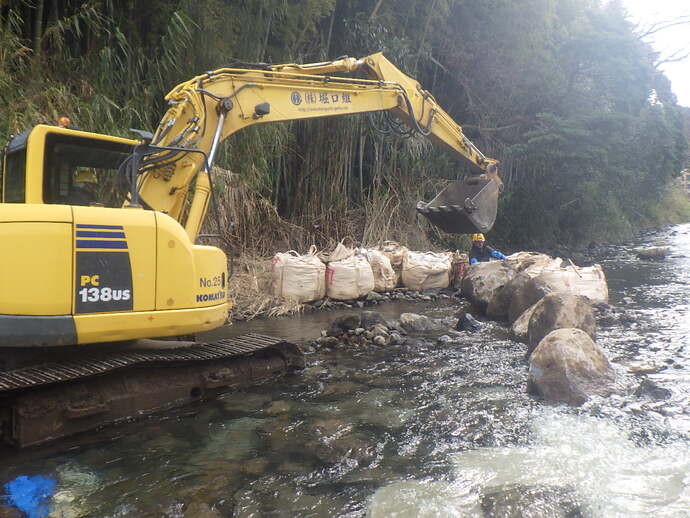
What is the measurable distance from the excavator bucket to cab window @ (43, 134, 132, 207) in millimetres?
4111

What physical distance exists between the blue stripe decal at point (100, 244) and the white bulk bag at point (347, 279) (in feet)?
14.3

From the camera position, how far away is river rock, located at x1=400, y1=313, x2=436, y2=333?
6.35 metres

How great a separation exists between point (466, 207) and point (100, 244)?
15.3ft

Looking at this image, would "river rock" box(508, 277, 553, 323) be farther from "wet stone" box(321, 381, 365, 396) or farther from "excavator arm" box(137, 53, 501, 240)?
"wet stone" box(321, 381, 365, 396)

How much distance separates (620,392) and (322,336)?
110 inches

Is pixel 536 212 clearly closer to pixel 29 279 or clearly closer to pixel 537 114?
pixel 537 114

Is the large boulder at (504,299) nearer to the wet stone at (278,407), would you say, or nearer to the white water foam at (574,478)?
the white water foam at (574,478)

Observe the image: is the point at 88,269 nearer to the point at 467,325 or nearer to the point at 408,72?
the point at 467,325

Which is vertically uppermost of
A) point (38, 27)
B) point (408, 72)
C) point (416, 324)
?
point (408, 72)

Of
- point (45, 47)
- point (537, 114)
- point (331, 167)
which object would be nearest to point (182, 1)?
point (45, 47)

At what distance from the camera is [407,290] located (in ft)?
28.5

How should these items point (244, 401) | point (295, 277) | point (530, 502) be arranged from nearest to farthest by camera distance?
point (530, 502), point (244, 401), point (295, 277)

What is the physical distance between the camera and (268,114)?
5.04 m

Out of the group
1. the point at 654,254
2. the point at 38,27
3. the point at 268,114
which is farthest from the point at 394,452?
the point at 654,254
